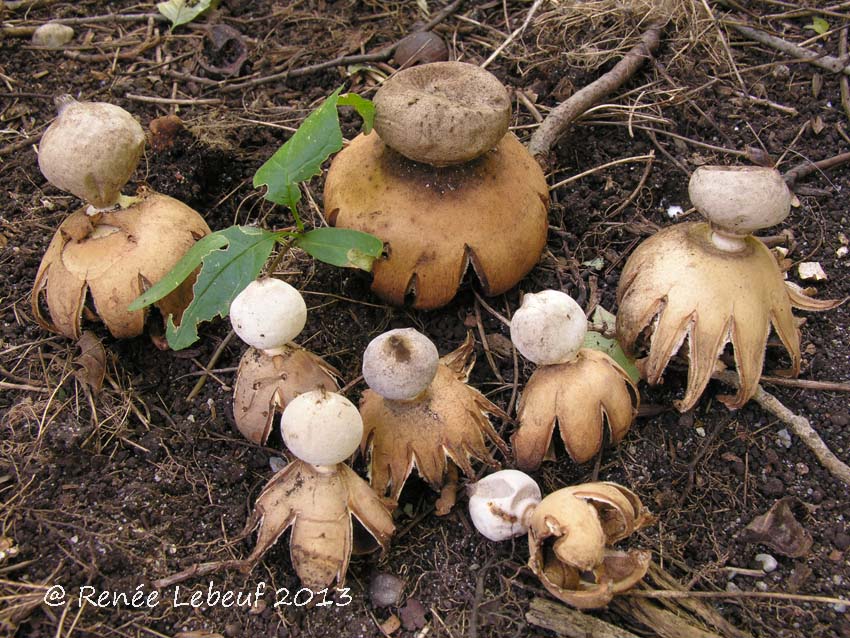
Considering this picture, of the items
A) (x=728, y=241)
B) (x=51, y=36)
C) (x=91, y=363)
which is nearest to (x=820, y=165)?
(x=728, y=241)

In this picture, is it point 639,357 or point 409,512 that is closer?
point 409,512

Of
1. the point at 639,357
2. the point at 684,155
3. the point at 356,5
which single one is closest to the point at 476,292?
the point at 639,357

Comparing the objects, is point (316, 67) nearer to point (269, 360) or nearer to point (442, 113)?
point (442, 113)

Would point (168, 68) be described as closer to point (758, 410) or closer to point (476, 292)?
point (476, 292)

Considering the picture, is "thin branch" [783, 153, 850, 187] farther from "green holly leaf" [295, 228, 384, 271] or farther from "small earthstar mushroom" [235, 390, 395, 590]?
"small earthstar mushroom" [235, 390, 395, 590]

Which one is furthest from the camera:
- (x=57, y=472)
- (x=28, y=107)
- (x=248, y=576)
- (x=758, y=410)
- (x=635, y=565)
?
(x=28, y=107)

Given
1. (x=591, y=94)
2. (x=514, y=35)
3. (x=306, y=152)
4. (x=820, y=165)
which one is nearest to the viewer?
(x=306, y=152)
